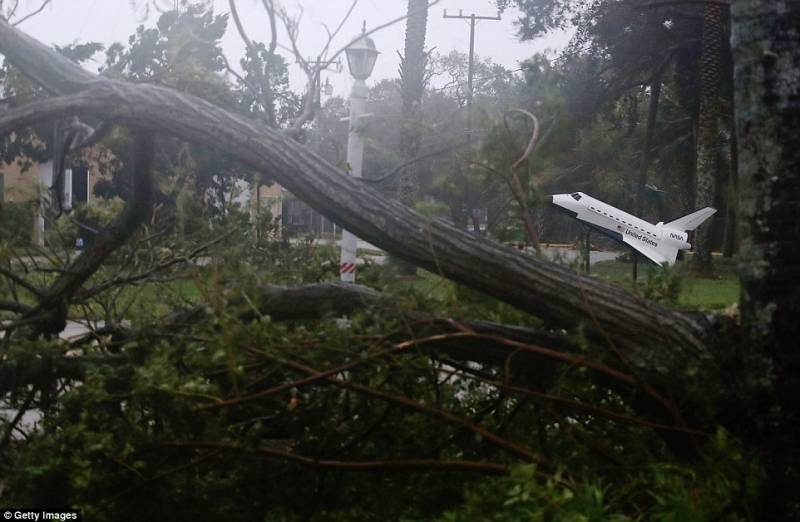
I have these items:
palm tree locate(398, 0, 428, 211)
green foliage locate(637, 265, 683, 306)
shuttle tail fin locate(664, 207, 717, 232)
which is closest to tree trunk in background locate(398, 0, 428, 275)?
palm tree locate(398, 0, 428, 211)

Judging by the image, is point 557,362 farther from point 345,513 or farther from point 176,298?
point 176,298

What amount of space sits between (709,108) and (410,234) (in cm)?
2228

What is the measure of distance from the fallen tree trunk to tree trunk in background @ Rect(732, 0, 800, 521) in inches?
14.7

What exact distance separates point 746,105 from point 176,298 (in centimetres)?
313

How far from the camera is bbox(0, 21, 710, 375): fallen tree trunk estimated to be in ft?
13.9

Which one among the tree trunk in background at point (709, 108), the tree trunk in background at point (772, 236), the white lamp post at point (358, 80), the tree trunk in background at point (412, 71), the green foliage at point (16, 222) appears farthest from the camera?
the tree trunk in background at point (709, 108)

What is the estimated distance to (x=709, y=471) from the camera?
12.2 feet

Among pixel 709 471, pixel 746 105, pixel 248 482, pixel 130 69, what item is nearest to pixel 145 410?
pixel 248 482

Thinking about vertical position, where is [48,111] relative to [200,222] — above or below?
Answer: above

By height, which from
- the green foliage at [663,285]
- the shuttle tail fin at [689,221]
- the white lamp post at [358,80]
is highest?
the white lamp post at [358,80]

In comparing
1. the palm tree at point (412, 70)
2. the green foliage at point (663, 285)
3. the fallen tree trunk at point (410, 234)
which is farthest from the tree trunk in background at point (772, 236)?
the palm tree at point (412, 70)

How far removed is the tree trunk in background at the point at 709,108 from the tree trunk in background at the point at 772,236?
20.6 metres

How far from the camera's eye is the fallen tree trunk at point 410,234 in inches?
167

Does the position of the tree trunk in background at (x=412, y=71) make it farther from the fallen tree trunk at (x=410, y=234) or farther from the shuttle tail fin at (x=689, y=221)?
the fallen tree trunk at (x=410, y=234)
